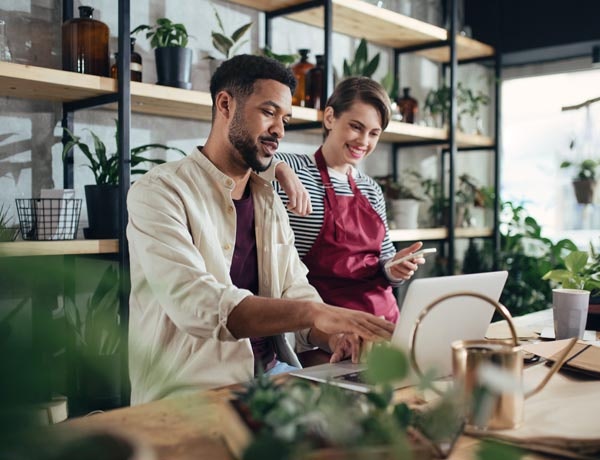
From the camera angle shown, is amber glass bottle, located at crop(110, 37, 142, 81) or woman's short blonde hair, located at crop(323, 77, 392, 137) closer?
amber glass bottle, located at crop(110, 37, 142, 81)

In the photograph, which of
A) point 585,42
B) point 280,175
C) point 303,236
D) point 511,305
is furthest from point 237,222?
point 585,42

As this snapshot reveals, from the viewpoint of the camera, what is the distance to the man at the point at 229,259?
1299 mm

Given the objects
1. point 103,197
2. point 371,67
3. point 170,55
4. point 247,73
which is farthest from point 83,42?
point 371,67

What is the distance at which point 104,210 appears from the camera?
2.09 metres

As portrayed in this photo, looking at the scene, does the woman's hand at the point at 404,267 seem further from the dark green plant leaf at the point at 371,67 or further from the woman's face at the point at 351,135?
the dark green plant leaf at the point at 371,67

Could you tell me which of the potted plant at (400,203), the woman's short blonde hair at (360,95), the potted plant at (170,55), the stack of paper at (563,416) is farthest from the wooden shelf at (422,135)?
the stack of paper at (563,416)

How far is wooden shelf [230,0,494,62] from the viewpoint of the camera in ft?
9.60

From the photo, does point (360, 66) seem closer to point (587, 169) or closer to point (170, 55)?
point (170, 55)

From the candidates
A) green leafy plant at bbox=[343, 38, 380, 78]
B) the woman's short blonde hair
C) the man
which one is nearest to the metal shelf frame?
green leafy plant at bbox=[343, 38, 380, 78]

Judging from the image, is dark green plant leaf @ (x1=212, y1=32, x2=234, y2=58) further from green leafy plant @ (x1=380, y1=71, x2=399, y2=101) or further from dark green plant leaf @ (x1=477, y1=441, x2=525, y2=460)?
dark green plant leaf @ (x1=477, y1=441, x2=525, y2=460)

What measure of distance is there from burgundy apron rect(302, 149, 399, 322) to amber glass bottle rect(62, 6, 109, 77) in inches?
34.5

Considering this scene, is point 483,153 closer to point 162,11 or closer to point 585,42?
point 585,42

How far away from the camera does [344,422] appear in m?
0.47

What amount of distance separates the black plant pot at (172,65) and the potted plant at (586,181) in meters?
2.61
